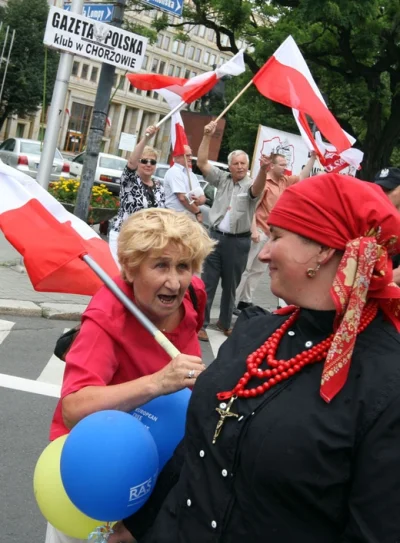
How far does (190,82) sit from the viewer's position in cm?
831

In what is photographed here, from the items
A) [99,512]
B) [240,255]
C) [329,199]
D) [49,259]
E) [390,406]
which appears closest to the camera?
[390,406]

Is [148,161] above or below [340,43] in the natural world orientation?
below

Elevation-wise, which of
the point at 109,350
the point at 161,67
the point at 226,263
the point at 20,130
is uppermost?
the point at 161,67

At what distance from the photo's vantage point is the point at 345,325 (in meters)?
1.69

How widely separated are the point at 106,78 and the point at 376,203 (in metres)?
8.79

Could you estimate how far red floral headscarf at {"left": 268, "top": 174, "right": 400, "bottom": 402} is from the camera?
1.69 metres

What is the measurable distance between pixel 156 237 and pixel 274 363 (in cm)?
88

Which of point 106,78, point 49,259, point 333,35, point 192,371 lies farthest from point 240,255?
point 333,35

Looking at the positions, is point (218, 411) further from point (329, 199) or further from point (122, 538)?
point (122, 538)

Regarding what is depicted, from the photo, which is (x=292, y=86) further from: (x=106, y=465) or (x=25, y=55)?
(x=25, y=55)

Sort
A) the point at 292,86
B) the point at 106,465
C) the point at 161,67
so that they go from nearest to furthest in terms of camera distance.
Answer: the point at 106,465 < the point at 292,86 < the point at 161,67

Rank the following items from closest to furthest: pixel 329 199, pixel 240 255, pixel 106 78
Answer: pixel 329 199
pixel 240 255
pixel 106 78

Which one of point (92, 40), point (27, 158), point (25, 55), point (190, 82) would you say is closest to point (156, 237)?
point (190, 82)

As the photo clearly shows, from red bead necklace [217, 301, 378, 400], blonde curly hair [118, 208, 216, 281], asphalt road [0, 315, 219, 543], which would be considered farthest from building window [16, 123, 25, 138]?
red bead necklace [217, 301, 378, 400]
